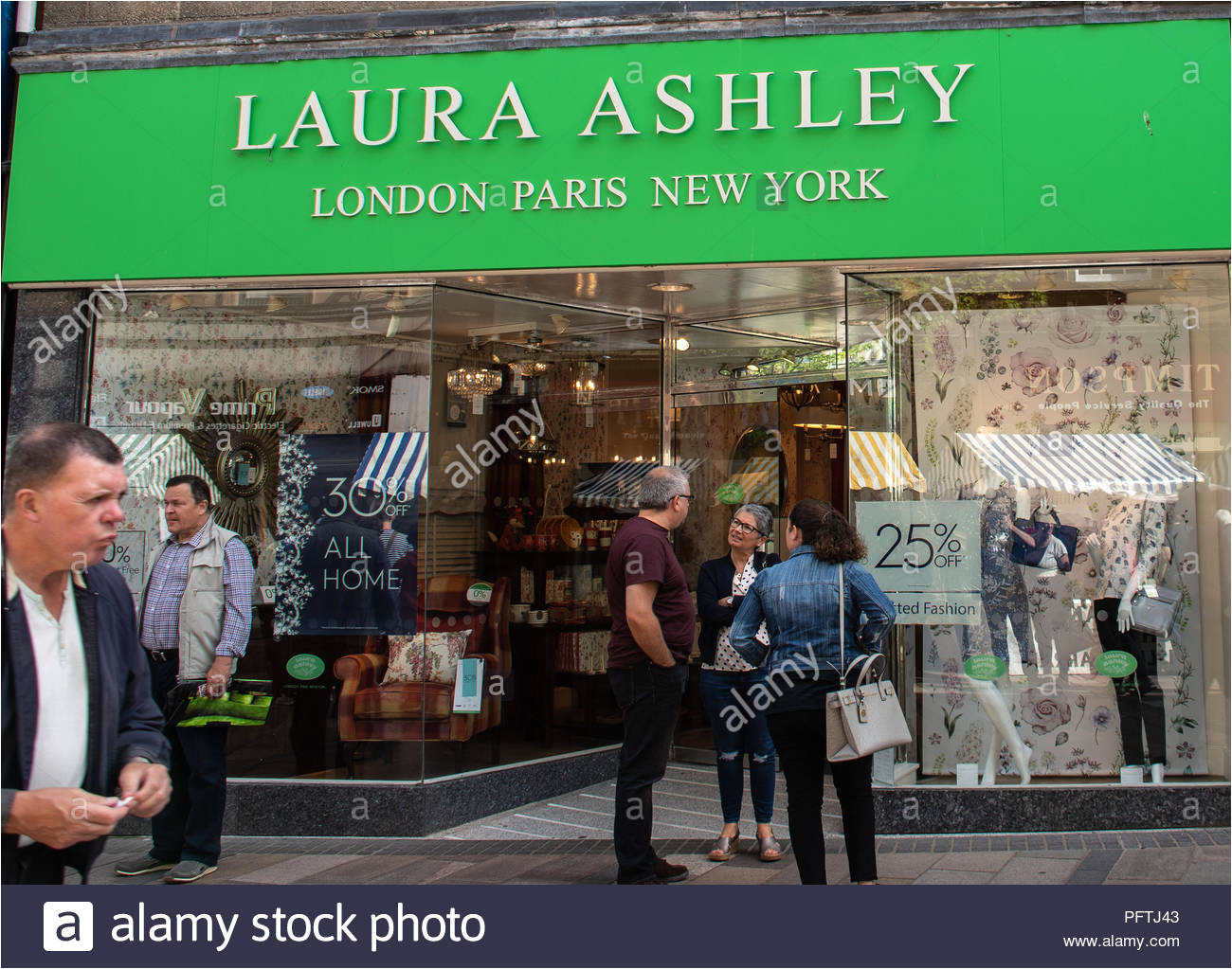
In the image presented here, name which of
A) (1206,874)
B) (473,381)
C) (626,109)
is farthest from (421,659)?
(1206,874)

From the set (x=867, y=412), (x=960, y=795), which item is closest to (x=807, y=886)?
(x=960, y=795)

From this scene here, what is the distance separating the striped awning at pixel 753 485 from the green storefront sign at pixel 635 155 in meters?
2.16

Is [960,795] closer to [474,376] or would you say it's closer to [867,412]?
[867,412]

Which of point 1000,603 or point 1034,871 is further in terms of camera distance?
point 1000,603

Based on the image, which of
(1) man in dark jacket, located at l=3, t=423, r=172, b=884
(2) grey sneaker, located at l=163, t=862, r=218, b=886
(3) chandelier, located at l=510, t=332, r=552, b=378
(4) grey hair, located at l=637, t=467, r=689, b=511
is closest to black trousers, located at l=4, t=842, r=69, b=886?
(1) man in dark jacket, located at l=3, t=423, r=172, b=884

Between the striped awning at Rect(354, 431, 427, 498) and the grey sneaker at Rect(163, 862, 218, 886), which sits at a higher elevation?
the striped awning at Rect(354, 431, 427, 498)

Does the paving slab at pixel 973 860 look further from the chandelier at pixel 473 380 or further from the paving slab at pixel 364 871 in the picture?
the chandelier at pixel 473 380

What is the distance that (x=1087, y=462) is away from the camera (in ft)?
20.4

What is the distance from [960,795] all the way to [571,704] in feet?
8.62

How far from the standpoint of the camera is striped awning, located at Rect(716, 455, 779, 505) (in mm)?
7885

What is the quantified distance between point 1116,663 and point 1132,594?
412 millimetres

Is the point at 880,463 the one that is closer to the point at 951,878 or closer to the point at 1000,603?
the point at 1000,603

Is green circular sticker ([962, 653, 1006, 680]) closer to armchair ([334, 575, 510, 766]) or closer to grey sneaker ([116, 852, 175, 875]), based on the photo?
armchair ([334, 575, 510, 766])

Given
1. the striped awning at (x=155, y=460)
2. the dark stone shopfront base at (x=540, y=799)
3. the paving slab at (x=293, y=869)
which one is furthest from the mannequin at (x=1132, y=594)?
the striped awning at (x=155, y=460)
